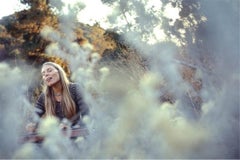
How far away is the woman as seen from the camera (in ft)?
4.90

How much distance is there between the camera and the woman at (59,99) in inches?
58.7

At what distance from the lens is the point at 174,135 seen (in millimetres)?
986

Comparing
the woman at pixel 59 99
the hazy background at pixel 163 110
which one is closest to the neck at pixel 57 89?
the woman at pixel 59 99

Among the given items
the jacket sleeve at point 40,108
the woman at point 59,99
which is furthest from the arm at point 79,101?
the jacket sleeve at point 40,108

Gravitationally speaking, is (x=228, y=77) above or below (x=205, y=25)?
below

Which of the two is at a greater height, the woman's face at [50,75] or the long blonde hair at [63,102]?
the woman's face at [50,75]

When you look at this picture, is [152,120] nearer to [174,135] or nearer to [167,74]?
[174,135]

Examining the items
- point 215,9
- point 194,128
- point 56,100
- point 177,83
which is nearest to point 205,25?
point 215,9

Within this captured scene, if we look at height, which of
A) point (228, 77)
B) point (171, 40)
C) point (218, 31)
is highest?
point (171, 40)

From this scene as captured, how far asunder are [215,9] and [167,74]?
98cm

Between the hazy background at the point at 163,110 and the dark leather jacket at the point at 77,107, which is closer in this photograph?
the hazy background at the point at 163,110

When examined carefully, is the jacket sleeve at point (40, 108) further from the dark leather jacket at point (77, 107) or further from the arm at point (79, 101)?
the arm at point (79, 101)

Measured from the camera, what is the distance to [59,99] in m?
1.53

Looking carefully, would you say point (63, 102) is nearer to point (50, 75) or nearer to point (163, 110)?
point (50, 75)
